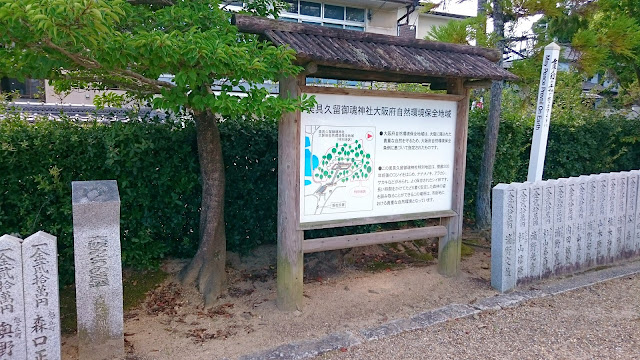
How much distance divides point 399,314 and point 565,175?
5.72 m

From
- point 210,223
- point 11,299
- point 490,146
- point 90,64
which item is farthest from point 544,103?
point 11,299

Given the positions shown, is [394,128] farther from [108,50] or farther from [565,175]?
[565,175]

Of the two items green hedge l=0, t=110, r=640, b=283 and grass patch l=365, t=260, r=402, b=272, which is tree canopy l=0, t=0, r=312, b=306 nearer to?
green hedge l=0, t=110, r=640, b=283

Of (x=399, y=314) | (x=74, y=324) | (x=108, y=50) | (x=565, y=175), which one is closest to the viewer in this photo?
(x=108, y=50)

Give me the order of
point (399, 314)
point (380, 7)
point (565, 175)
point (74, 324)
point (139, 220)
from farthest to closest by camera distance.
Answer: point (380, 7)
point (565, 175)
point (139, 220)
point (399, 314)
point (74, 324)

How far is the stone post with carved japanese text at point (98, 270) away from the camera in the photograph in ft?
10.8

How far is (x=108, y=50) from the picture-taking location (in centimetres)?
313

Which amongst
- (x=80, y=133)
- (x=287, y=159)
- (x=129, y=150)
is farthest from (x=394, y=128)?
(x=80, y=133)

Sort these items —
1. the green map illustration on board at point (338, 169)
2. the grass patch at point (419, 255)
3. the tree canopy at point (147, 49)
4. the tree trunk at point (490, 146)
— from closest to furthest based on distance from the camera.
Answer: the tree canopy at point (147, 49), the green map illustration on board at point (338, 169), the grass patch at point (419, 255), the tree trunk at point (490, 146)

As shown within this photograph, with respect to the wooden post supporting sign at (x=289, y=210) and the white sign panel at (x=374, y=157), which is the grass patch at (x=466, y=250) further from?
the wooden post supporting sign at (x=289, y=210)

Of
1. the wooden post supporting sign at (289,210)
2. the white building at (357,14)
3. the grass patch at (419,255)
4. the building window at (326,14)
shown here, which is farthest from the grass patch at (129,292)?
the building window at (326,14)

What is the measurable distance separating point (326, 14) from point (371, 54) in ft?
37.3

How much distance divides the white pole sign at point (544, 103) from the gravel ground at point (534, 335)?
1.66 metres

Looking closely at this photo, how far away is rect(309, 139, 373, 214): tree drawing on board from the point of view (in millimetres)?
4496
